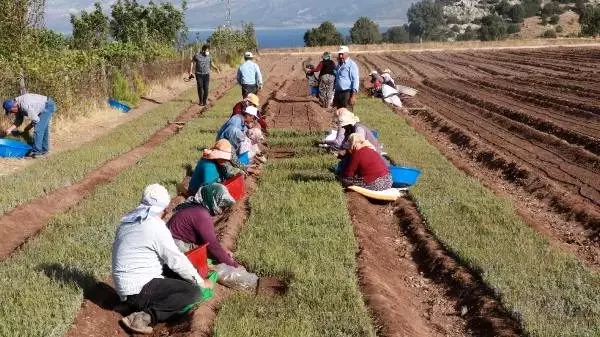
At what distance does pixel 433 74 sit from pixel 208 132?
803 inches

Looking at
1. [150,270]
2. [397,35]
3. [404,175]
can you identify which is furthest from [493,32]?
[150,270]

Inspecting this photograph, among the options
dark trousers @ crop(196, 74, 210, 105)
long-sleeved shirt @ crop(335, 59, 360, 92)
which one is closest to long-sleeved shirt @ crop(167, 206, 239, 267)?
long-sleeved shirt @ crop(335, 59, 360, 92)

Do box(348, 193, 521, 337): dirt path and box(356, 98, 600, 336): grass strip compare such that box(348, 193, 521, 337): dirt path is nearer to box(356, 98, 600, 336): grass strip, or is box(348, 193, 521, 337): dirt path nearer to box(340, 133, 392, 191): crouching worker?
box(356, 98, 600, 336): grass strip

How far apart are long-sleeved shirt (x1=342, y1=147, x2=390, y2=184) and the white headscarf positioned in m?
A: 4.42

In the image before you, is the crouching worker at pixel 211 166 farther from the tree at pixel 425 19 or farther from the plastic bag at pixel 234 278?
the tree at pixel 425 19

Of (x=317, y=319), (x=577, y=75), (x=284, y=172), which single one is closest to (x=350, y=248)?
(x=317, y=319)

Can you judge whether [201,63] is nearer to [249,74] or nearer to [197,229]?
[249,74]

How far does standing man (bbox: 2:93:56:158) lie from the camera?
12297 mm

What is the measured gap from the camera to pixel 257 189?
9805 mm

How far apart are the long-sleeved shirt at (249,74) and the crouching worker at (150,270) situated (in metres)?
10.3

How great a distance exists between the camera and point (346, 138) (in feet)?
36.2

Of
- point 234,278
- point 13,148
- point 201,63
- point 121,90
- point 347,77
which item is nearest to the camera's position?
point 234,278

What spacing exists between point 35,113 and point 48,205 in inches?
146

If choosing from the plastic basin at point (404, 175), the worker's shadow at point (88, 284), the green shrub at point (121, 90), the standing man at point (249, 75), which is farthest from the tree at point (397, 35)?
the worker's shadow at point (88, 284)
